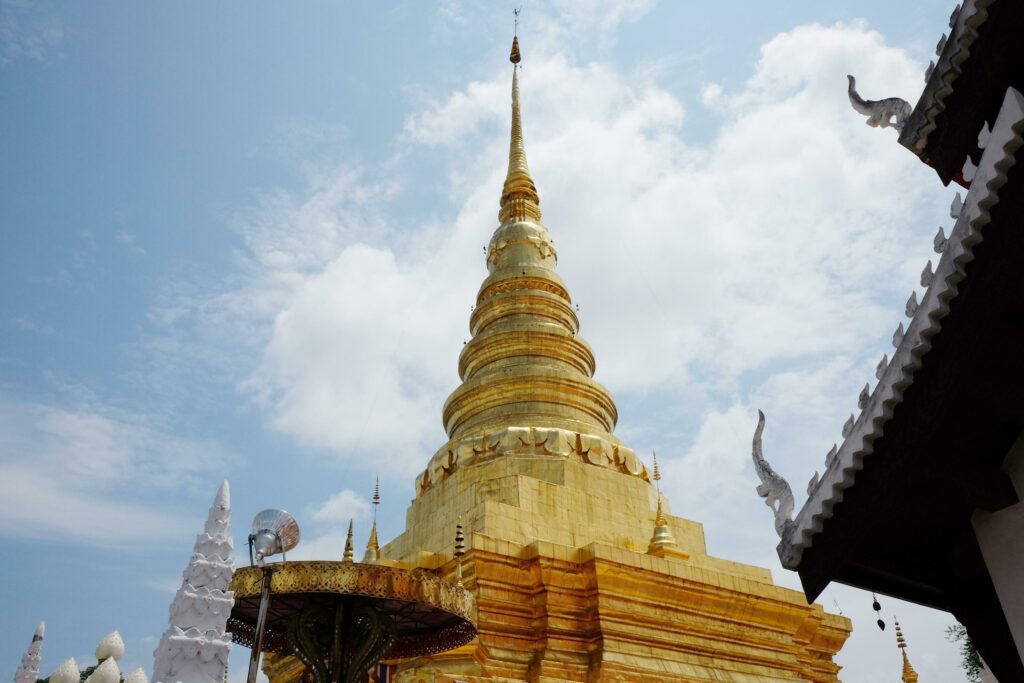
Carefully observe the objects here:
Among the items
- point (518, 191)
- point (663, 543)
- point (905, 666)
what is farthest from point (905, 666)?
point (518, 191)

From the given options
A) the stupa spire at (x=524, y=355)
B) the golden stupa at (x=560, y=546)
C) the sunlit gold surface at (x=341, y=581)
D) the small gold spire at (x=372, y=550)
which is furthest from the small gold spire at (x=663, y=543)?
the sunlit gold surface at (x=341, y=581)

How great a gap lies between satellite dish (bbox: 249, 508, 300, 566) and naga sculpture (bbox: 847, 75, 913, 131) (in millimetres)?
5879

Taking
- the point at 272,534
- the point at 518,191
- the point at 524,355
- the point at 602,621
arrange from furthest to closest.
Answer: the point at 518,191, the point at 524,355, the point at 602,621, the point at 272,534

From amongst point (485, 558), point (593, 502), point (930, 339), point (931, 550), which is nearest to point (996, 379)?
point (930, 339)

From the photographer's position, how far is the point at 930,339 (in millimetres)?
5410

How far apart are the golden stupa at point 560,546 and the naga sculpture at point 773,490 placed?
729cm

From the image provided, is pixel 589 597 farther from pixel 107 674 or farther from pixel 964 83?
pixel 964 83

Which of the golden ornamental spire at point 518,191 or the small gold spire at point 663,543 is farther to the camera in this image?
the golden ornamental spire at point 518,191

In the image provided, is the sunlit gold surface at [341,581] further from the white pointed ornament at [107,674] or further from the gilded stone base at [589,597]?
the gilded stone base at [589,597]

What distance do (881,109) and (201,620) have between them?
6682 millimetres

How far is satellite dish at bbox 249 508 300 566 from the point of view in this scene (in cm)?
612

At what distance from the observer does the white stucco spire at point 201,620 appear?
5016 mm

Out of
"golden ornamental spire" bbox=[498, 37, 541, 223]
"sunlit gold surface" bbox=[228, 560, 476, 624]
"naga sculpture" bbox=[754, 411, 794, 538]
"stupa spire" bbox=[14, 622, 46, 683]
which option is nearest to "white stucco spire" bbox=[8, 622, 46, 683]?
"stupa spire" bbox=[14, 622, 46, 683]

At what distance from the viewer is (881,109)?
747cm
